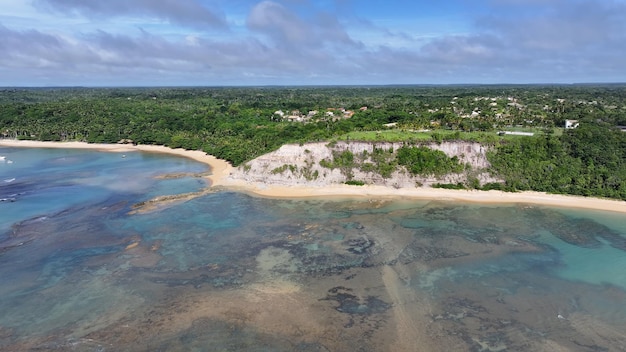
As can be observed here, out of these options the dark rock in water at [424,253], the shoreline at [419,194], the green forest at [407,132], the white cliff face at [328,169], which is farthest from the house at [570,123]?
the dark rock in water at [424,253]

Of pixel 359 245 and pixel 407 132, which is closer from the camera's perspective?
pixel 359 245

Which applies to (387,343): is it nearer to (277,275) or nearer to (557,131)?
(277,275)

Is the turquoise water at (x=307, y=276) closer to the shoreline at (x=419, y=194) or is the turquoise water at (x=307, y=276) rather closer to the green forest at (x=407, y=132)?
the shoreline at (x=419, y=194)

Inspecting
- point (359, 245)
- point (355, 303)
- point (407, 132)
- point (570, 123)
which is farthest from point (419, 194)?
point (570, 123)

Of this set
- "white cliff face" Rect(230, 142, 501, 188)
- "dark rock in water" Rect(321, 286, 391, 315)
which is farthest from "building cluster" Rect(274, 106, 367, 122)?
"dark rock in water" Rect(321, 286, 391, 315)

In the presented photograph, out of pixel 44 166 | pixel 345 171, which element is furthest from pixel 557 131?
pixel 44 166

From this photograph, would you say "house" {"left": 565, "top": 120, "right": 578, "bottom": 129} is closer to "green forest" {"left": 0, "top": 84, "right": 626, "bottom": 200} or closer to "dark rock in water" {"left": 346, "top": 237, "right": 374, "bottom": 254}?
"green forest" {"left": 0, "top": 84, "right": 626, "bottom": 200}

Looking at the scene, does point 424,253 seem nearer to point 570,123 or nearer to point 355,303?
point 355,303
